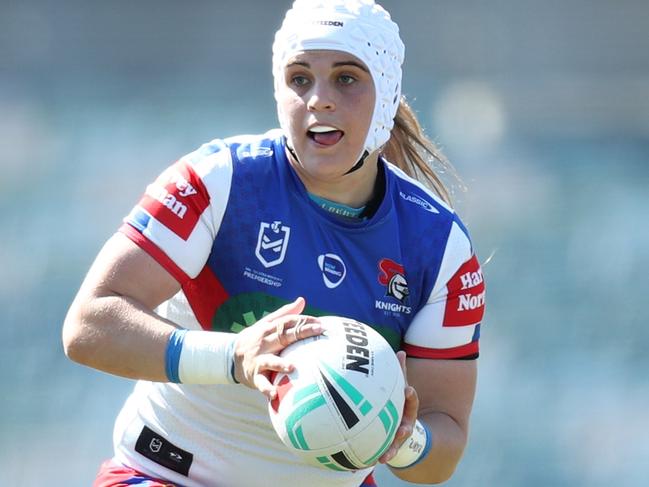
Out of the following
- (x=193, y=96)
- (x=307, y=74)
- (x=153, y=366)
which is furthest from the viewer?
(x=193, y=96)

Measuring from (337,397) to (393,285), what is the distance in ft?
2.18

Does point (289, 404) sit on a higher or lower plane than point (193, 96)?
lower

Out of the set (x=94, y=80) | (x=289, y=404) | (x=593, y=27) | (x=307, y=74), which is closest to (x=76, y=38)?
(x=94, y=80)

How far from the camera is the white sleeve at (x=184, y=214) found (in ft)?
11.5

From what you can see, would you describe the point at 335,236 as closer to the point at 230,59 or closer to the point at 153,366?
the point at 153,366

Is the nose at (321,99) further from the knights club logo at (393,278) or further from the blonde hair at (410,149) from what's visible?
the blonde hair at (410,149)

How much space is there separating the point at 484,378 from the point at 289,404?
3419 mm

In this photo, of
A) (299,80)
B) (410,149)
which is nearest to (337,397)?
(299,80)

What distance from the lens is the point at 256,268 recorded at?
11.9ft

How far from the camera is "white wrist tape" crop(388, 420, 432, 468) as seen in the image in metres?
3.57

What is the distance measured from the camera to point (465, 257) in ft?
12.6

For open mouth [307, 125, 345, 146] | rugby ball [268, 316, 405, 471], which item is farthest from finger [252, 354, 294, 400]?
open mouth [307, 125, 345, 146]

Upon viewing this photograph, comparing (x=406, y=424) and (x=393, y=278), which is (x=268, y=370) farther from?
(x=393, y=278)

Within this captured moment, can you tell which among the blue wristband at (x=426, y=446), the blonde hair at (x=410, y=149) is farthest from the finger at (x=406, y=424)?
the blonde hair at (x=410, y=149)
